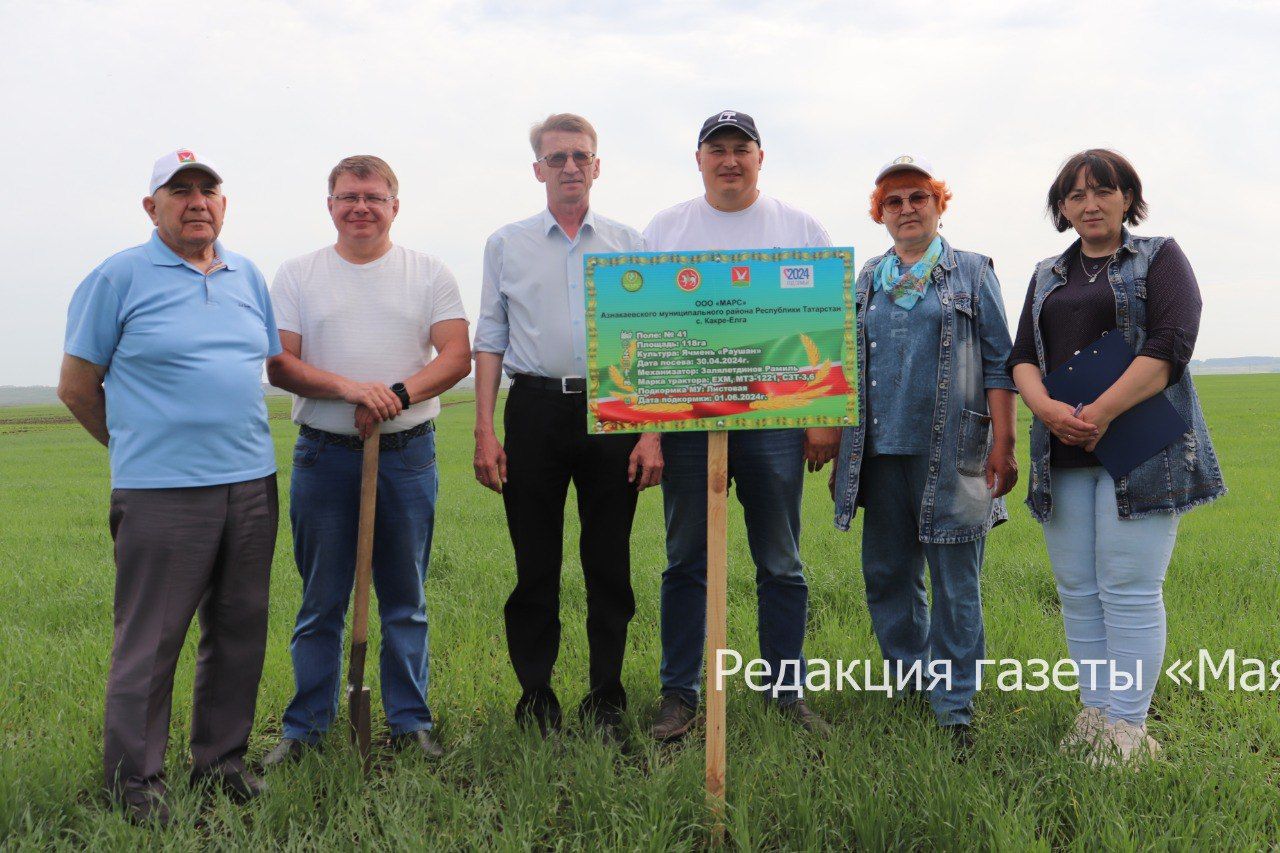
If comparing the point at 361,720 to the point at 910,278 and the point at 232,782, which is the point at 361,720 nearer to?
the point at 232,782

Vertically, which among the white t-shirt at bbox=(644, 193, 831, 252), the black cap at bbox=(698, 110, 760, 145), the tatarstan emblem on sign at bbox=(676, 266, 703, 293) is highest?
the black cap at bbox=(698, 110, 760, 145)

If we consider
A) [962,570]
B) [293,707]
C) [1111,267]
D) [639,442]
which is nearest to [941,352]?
[1111,267]

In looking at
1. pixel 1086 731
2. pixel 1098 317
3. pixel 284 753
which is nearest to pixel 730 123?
pixel 1098 317

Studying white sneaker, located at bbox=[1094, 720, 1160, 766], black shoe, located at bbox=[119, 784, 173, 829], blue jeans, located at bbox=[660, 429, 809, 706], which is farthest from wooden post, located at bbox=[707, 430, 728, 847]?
black shoe, located at bbox=[119, 784, 173, 829]

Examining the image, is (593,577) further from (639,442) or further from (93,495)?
(93,495)

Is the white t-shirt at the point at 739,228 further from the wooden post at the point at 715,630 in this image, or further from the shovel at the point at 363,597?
the shovel at the point at 363,597

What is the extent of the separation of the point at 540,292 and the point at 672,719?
2.10 metres

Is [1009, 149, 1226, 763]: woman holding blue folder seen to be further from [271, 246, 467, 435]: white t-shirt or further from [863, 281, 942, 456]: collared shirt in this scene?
[271, 246, 467, 435]: white t-shirt

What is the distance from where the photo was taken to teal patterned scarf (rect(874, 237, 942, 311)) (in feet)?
12.6

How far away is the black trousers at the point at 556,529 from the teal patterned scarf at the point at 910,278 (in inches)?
53.8

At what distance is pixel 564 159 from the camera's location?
389cm

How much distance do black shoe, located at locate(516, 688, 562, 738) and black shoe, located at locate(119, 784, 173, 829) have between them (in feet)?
4.77

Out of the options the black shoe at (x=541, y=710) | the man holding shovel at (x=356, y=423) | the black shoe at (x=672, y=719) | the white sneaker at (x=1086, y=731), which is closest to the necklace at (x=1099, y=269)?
the white sneaker at (x=1086, y=731)

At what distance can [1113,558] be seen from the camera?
3629 mm
